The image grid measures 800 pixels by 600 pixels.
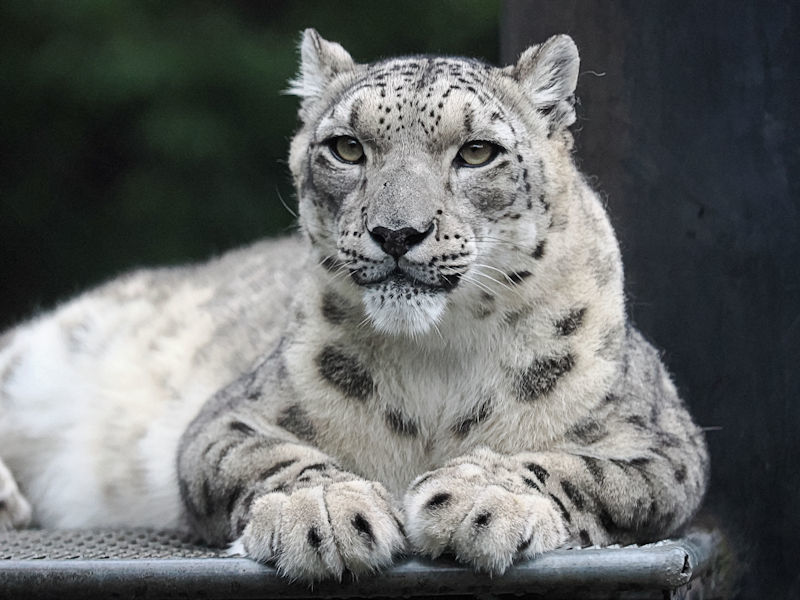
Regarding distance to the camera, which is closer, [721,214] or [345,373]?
[345,373]

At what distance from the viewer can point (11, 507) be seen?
539 centimetres

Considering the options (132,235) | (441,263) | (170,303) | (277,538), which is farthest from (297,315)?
(132,235)

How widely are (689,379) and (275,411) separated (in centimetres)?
159

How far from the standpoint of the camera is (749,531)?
479cm

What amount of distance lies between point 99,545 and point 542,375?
156cm

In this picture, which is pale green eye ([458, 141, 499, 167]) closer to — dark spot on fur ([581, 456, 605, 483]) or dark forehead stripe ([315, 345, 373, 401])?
dark forehead stripe ([315, 345, 373, 401])

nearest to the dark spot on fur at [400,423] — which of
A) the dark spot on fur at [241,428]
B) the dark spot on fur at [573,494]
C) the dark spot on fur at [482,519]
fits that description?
the dark spot on fur at [241,428]

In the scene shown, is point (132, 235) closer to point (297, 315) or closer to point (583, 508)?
point (297, 315)

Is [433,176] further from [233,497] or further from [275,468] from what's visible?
[233,497]

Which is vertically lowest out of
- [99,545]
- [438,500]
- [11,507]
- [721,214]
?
[11,507]

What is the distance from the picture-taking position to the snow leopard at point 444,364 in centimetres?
344

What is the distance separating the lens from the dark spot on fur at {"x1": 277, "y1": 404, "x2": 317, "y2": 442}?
4.11 metres

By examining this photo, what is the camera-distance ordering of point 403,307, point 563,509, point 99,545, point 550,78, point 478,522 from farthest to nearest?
point 99,545
point 550,78
point 403,307
point 563,509
point 478,522

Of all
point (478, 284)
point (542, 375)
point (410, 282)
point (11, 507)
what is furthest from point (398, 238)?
point (11, 507)
